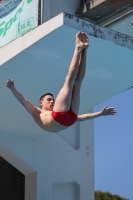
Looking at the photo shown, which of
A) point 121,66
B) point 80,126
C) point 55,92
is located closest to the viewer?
point 121,66

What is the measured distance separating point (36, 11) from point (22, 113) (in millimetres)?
2450

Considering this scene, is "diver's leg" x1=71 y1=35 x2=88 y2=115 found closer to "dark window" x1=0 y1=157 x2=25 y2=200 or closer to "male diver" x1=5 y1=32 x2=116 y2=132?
"male diver" x1=5 y1=32 x2=116 y2=132

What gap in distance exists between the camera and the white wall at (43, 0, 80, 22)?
12.0m

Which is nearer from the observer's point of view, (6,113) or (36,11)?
(36,11)

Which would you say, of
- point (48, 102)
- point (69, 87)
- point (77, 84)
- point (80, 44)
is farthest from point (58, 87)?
point (80, 44)

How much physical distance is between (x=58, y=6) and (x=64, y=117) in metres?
6.56

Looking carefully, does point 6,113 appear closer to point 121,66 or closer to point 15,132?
point 15,132

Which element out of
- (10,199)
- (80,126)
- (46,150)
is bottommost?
(10,199)

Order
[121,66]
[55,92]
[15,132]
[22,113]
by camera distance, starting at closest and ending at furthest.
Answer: [121,66] < [55,92] < [22,113] < [15,132]

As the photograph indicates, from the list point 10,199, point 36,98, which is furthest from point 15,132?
point 10,199

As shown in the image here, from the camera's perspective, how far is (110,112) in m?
6.97

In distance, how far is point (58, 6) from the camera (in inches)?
492

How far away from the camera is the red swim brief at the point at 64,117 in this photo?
6512 millimetres

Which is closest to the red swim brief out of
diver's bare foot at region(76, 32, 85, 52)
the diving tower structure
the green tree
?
diver's bare foot at region(76, 32, 85, 52)
